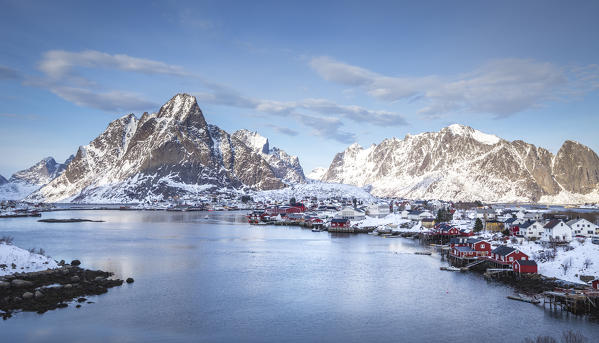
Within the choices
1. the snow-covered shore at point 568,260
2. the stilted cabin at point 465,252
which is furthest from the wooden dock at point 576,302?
the stilted cabin at point 465,252

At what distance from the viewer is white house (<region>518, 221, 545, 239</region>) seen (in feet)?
217

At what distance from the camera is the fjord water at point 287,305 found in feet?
94.8

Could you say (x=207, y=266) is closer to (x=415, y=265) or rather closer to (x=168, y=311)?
(x=168, y=311)

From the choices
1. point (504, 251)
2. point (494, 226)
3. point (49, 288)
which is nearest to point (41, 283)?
point (49, 288)

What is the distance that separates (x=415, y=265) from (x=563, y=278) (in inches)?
646

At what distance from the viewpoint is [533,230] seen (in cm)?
6688

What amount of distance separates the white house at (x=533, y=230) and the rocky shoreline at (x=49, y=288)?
53.6 meters

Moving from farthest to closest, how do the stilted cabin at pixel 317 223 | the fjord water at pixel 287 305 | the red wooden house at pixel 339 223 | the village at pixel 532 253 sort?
1. the stilted cabin at pixel 317 223
2. the red wooden house at pixel 339 223
3. the village at pixel 532 253
4. the fjord water at pixel 287 305

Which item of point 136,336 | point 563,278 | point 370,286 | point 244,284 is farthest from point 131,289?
point 563,278

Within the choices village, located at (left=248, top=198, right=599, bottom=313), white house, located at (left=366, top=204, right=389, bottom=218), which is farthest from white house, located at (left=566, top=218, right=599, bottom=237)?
white house, located at (left=366, top=204, right=389, bottom=218)

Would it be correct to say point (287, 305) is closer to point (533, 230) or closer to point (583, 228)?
point (533, 230)

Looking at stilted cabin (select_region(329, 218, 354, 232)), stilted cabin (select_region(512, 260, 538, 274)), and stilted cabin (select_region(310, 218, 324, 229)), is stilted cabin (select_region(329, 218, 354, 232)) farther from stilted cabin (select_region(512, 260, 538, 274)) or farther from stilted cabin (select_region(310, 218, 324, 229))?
stilted cabin (select_region(512, 260, 538, 274))

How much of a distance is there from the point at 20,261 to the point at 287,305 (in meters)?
24.7

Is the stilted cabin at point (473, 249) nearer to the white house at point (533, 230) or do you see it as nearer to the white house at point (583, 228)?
the white house at point (533, 230)
